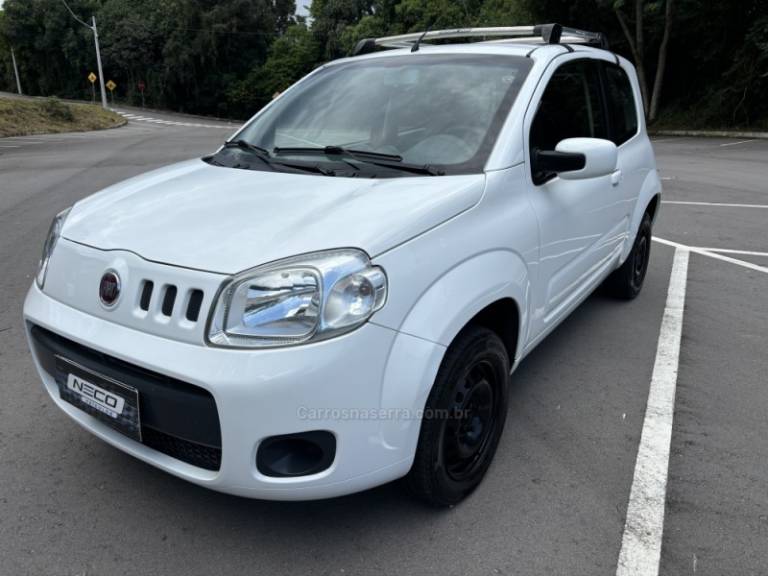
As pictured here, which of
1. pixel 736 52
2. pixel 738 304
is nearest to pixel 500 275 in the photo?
pixel 738 304

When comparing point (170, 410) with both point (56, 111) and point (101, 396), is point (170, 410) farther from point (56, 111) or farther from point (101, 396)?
point (56, 111)

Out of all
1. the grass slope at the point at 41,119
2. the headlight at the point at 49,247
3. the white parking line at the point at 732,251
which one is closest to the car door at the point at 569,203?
the headlight at the point at 49,247

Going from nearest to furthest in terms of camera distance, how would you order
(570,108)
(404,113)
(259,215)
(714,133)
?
(259,215)
(404,113)
(570,108)
(714,133)

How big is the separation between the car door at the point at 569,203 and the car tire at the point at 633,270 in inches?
25.1

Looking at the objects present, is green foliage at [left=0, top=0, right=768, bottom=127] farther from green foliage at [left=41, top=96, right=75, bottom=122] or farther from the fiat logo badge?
the fiat logo badge

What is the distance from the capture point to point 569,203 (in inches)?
119

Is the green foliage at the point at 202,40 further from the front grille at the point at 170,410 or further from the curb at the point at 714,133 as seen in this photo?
the front grille at the point at 170,410

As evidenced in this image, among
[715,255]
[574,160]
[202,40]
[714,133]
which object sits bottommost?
[715,255]

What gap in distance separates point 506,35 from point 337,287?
2725 mm

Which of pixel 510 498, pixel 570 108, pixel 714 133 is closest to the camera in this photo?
pixel 510 498

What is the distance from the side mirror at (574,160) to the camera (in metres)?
2.69

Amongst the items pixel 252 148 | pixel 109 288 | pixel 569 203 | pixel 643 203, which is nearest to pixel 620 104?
pixel 643 203

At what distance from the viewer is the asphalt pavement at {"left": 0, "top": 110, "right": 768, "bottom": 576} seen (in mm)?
2158

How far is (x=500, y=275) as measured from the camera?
94.0 inches
